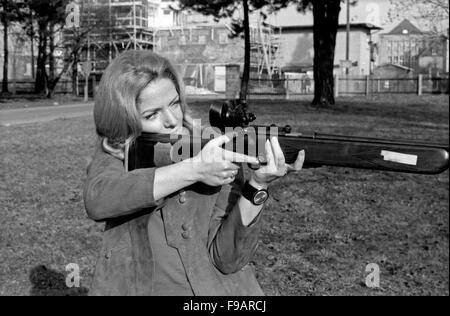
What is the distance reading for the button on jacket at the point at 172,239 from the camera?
76.1 inches

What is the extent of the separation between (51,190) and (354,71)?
142 feet

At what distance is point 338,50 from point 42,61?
4382cm

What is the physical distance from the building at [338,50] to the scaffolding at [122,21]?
121 feet

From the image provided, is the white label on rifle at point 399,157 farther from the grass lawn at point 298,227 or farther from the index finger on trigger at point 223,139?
the grass lawn at point 298,227

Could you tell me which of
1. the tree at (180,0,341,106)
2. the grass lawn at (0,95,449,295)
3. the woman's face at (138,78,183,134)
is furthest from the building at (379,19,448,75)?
the woman's face at (138,78,183,134)

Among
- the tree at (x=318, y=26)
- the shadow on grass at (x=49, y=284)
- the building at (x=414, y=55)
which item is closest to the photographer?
the shadow on grass at (x=49, y=284)

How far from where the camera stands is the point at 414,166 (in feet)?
5.25

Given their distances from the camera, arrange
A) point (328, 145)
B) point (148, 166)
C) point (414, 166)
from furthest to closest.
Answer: point (148, 166)
point (328, 145)
point (414, 166)

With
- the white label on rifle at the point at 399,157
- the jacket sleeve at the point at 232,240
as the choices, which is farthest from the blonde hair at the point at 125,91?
the white label on rifle at the point at 399,157

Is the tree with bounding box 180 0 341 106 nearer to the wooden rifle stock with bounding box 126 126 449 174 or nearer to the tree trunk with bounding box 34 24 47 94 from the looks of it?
the tree trunk with bounding box 34 24 47 94

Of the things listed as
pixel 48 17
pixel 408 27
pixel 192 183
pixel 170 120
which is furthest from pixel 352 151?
pixel 408 27
